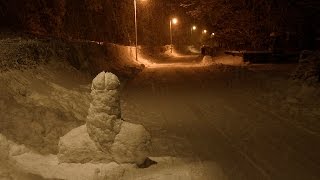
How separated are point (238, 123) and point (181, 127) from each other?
158cm

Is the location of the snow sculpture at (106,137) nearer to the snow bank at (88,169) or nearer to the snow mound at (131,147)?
the snow mound at (131,147)

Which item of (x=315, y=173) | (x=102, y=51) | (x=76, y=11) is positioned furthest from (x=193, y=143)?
(x=76, y=11)

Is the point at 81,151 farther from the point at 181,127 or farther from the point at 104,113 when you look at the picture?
the point at 181,127

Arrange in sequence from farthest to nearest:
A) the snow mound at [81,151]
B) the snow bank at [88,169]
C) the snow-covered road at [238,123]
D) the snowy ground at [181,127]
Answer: the snow-covered road at [238,123] → the snow mound at [81,151] → the snowy ground at [181,127] → the snow bank at [88,169]

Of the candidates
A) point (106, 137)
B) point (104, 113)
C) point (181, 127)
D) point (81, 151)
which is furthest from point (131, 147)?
point (181, 127)

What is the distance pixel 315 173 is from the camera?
24.0 feet

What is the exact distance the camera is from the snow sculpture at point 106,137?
7566 mm

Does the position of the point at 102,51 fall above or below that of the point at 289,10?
below

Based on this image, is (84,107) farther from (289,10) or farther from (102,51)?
(289,10)

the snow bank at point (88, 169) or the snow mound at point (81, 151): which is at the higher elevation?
the snow mound at point (81, 151)

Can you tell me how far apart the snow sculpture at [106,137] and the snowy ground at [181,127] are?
20cm

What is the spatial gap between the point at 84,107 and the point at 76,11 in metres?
24.2

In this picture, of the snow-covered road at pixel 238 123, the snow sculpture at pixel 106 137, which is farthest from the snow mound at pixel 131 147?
the snow-covered road at pixel 238 123

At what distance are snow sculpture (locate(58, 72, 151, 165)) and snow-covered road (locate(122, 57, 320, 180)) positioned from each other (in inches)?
45.5
